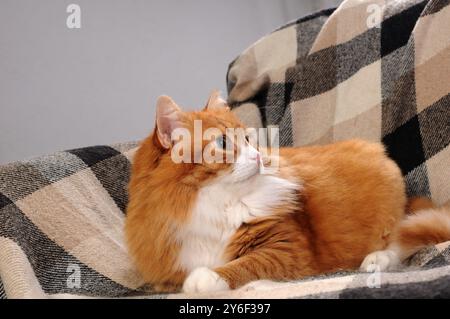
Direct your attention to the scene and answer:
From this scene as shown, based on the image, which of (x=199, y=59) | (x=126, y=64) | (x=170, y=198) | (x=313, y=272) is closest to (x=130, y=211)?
(x=170, y=198)

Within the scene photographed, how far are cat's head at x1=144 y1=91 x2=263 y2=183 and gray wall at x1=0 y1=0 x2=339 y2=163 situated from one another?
3.23 feet

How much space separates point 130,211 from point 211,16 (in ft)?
4.89

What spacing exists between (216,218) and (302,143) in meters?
0.72

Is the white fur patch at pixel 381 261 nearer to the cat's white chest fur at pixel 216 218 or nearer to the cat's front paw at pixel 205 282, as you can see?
the cat's white chest fur at pixel 216 218

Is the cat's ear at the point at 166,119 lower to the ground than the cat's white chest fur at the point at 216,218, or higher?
higher

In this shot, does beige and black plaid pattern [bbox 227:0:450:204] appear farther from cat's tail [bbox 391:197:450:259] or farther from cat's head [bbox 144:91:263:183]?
cat's head [bbox 144:91:263:183]

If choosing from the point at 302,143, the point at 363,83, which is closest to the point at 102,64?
the point at 302,143

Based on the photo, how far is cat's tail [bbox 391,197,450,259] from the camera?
116cm

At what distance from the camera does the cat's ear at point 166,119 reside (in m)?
1.11

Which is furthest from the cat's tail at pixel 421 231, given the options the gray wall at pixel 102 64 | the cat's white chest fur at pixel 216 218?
the gray wall at pixel 102 64

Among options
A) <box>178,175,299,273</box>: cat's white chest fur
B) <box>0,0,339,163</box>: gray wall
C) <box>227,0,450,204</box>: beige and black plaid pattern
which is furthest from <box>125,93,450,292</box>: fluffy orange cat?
<box>0,0,339,163</box>: gray wall
